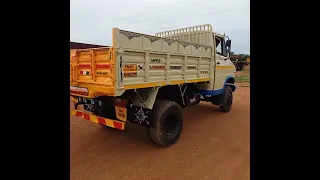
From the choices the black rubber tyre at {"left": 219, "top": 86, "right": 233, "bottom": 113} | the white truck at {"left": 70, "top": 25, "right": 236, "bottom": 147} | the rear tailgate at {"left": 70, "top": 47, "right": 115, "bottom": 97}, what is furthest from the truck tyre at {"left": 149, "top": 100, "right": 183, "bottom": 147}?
the black rubber tyre at {"left": 219, "top": 86, "right": 233, "bottom": 113}

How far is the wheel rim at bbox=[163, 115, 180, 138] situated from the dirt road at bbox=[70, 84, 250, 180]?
236mm

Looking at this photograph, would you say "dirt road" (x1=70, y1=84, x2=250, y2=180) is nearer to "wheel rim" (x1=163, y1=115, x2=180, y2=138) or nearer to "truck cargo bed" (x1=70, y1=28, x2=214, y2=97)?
"wheel rim" (x1=163, y1=115, x2=180, y2=138)

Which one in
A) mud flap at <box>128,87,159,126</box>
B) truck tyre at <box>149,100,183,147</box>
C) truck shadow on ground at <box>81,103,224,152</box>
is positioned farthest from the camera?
truck shadow on ground at <box>81,103,224,152</box>

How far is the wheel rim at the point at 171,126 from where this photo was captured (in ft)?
13.9

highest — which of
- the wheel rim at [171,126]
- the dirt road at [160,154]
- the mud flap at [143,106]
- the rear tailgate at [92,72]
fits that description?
the rear tailgate at [92,72]

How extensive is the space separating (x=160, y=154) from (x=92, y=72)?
1900mm

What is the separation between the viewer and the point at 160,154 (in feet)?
12.5

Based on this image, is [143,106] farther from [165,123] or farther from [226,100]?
[226,100]

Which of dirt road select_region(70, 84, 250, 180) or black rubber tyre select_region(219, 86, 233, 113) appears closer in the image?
dirt road select_region(70, 84, 250, 180)

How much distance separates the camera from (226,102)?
6.88 meters

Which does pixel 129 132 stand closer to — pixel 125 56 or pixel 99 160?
pixel 99 160

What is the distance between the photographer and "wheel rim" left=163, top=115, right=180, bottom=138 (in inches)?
167

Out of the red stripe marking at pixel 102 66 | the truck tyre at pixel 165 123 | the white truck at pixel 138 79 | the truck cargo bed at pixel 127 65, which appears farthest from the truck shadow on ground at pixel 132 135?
the red stripe marking at pixel 102 66

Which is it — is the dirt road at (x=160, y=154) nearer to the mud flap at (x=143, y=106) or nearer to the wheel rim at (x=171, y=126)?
the wheel rim at (x=171, y=126)
